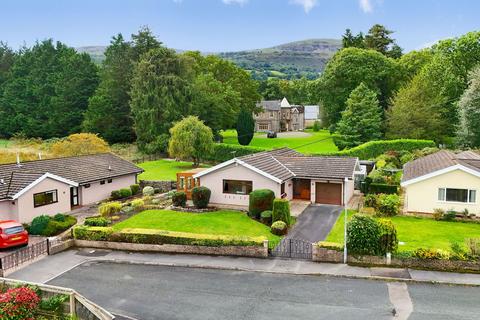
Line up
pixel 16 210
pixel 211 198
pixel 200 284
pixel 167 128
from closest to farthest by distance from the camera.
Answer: pixel 200 284
pixel 16 210
pixel 211 198
pixel 167 128

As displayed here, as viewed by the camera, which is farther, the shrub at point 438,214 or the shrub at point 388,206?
the shrub at point 388,206

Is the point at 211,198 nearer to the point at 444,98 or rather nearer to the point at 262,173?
the point at 262,173

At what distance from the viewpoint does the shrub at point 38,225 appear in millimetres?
30125

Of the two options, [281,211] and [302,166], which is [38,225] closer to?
[281,211]

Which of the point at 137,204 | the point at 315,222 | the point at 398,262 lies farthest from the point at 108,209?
the point at 398,262

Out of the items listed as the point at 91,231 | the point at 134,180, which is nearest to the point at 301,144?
the point at 134,180

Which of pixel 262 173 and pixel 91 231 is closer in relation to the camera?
pixel 91 231

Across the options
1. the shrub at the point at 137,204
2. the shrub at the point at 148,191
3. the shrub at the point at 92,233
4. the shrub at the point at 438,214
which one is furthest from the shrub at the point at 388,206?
the shrub at the point at 148,191

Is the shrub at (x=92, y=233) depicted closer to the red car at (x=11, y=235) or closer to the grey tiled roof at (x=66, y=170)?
the red car at (x=11, y=235)

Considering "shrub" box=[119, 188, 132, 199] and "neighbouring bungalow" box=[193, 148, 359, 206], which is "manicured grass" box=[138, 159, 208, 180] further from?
"neighbouring bungalow" box=[193, 148, 359, 206]

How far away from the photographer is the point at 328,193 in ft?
124

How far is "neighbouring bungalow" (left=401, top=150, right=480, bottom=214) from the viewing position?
1264 inches

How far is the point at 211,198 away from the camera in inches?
1494

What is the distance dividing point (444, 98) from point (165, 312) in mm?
61084
